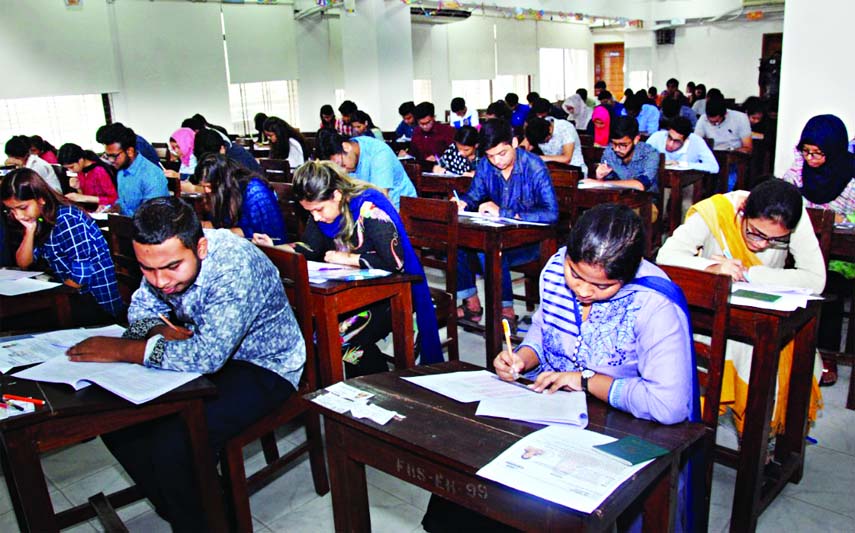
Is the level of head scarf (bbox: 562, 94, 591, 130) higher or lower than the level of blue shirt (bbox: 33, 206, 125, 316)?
higher

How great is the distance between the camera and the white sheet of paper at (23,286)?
248cm

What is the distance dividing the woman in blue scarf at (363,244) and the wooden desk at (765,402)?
1.12m

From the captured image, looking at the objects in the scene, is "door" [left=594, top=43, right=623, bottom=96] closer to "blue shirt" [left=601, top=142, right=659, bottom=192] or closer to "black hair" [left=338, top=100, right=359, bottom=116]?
"black hair" [left=338, top=100, right=359, bottom=116]

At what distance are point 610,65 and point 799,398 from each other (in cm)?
1531

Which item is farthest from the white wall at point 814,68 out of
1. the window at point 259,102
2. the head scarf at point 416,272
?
the window at point 259,102

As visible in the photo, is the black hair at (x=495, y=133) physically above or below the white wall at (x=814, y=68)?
below

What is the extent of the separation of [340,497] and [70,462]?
1.63 m

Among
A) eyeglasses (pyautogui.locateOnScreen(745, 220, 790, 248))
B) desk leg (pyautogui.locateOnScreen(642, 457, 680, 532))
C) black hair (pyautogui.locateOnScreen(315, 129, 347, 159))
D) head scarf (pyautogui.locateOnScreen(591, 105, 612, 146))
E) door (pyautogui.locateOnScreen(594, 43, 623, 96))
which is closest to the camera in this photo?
desk leg (pyautogui.locateOnScreen(642, 457, 680, 532))

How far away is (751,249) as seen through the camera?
2.32 meters

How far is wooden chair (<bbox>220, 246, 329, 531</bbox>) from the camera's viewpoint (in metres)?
1.96

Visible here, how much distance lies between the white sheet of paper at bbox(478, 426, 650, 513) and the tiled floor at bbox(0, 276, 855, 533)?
3.41 feet

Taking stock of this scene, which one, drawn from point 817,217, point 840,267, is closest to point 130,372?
point 817,217

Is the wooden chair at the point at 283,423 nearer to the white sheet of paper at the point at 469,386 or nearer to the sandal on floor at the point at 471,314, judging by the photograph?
the white sheet of paper at the point at 469,386

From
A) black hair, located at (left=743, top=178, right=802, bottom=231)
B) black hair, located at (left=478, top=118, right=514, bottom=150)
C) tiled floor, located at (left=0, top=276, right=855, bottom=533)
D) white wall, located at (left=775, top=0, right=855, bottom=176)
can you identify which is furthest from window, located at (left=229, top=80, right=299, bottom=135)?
black hair, located at (left=743, top=178, right=802, bottom=231)
